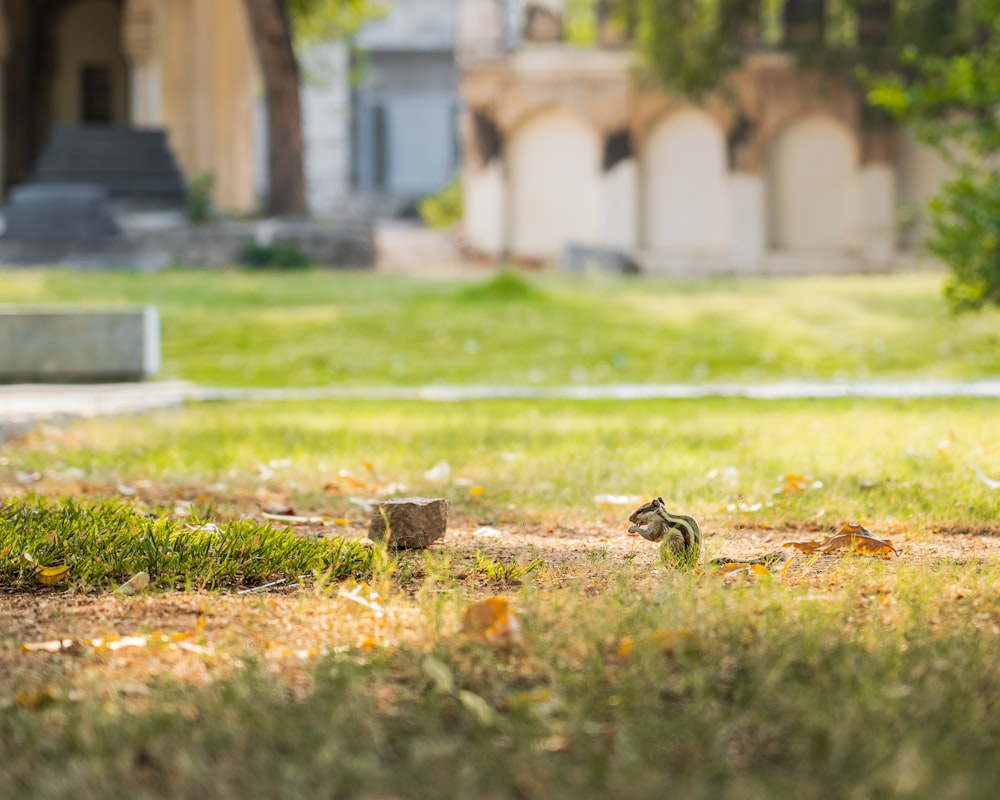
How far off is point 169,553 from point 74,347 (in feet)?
24.0

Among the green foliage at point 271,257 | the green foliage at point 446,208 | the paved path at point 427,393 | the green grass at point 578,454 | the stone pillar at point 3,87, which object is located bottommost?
the paved path at point 427,393

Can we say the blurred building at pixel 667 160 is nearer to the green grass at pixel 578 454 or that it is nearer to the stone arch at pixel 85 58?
the stone arch at pixel 85 58

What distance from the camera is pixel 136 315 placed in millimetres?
10547

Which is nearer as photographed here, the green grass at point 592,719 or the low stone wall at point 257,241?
the green grass at point 592,719

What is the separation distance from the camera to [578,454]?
21.5ft

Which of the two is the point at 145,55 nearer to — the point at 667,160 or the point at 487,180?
the point at 487,180

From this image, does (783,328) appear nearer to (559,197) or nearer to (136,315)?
(136,315)

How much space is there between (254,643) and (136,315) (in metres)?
7.85

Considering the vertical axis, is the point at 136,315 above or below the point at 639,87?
below

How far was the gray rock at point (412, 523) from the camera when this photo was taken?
4184mm

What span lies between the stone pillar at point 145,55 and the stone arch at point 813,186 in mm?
12655

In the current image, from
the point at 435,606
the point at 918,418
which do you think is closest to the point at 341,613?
the point at 435,606

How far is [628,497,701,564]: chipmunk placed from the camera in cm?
390

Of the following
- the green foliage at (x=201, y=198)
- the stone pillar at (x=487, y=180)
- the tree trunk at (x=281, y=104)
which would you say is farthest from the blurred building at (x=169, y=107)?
the stone pillar at (x=487, y=180)
